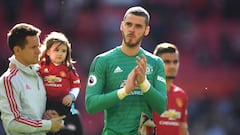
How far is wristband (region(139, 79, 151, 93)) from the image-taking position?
24.8 ft

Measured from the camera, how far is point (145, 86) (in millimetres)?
7590

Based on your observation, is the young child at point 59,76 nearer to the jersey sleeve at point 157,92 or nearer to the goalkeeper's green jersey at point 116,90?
the goalkeeper's green jersey at point 116,90

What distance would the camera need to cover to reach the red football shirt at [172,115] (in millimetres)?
9703

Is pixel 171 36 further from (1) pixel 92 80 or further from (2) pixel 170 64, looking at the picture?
(1) pixel 92 80

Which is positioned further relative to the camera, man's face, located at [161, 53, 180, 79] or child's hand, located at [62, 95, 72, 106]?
man's face, located at [161, 53, 180, 79]

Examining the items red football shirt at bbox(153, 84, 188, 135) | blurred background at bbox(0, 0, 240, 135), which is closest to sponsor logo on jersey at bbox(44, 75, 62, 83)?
red football shirt at bbox(153, 84, 188, 135)

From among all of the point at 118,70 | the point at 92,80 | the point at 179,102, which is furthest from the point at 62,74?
the point at 179,102

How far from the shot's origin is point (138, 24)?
7828mm

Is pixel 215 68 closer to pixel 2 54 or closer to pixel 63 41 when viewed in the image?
pixel 2 54

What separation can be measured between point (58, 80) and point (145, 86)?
3.24 ft

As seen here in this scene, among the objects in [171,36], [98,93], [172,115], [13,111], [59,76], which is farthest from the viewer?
[171,36]

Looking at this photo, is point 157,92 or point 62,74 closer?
point 157,92

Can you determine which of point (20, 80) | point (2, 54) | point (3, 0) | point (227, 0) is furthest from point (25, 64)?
point (227, 0)

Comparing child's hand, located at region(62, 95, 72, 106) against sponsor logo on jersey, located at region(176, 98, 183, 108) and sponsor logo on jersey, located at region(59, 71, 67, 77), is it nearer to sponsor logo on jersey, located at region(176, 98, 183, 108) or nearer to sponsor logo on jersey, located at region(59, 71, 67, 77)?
sponsor logo on jersey, located at region(59, 71, 67, 77)
